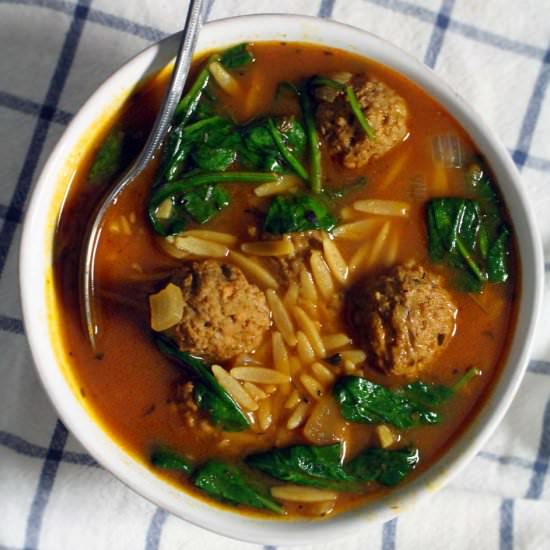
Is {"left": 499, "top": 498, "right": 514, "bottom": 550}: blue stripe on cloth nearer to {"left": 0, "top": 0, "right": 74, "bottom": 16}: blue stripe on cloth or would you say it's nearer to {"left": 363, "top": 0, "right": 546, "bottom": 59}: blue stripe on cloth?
{"left": 363, "top": 0, "right": 546, "bottom": 59}: blue stripe on cloth

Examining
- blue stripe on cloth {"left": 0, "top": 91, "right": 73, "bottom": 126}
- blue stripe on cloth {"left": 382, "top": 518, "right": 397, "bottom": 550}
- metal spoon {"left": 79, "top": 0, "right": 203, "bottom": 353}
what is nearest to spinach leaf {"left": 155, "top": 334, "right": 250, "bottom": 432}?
metal spoon {"left": 79, "top": 0, "right": 203, "bottom": 353}

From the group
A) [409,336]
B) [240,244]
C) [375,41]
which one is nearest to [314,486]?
[409,336]

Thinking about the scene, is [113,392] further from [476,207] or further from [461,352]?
[476,207]

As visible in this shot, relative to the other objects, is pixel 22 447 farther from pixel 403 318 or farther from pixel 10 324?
pixel 403 318

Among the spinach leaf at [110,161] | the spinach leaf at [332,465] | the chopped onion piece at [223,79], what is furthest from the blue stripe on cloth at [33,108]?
the spinach leaf at [332,465]

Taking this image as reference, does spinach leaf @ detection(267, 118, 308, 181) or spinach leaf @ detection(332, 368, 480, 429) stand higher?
spinach leaf @ detection(267, 118, 308, 181)

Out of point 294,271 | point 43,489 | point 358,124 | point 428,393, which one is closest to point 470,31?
point 358,124

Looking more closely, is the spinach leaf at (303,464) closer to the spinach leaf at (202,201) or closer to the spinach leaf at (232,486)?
the spinach leaf at (232,486)
